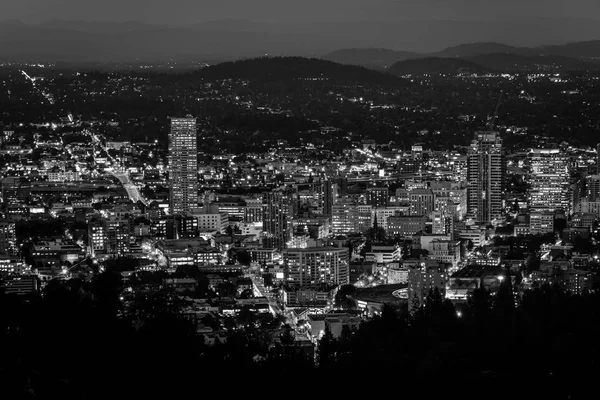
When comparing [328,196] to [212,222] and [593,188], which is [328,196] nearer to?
[212,222]

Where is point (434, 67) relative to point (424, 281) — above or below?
above

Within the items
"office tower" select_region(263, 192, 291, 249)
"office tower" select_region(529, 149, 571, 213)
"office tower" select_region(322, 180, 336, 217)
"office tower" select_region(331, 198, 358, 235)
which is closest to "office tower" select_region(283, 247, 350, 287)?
"office tower" select_region(263, 192, 291, 249)

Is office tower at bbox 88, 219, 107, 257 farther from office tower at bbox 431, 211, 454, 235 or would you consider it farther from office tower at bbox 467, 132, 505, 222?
office tower at bbox 467, 132, 505, 222

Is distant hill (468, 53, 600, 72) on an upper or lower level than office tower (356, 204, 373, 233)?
upper

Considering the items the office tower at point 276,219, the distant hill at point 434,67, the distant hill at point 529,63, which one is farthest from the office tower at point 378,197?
the distant hill at point 434,67

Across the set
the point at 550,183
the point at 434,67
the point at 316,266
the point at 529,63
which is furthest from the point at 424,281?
the point at 434,67

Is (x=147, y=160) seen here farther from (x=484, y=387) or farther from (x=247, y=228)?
(x=484, y=387)
